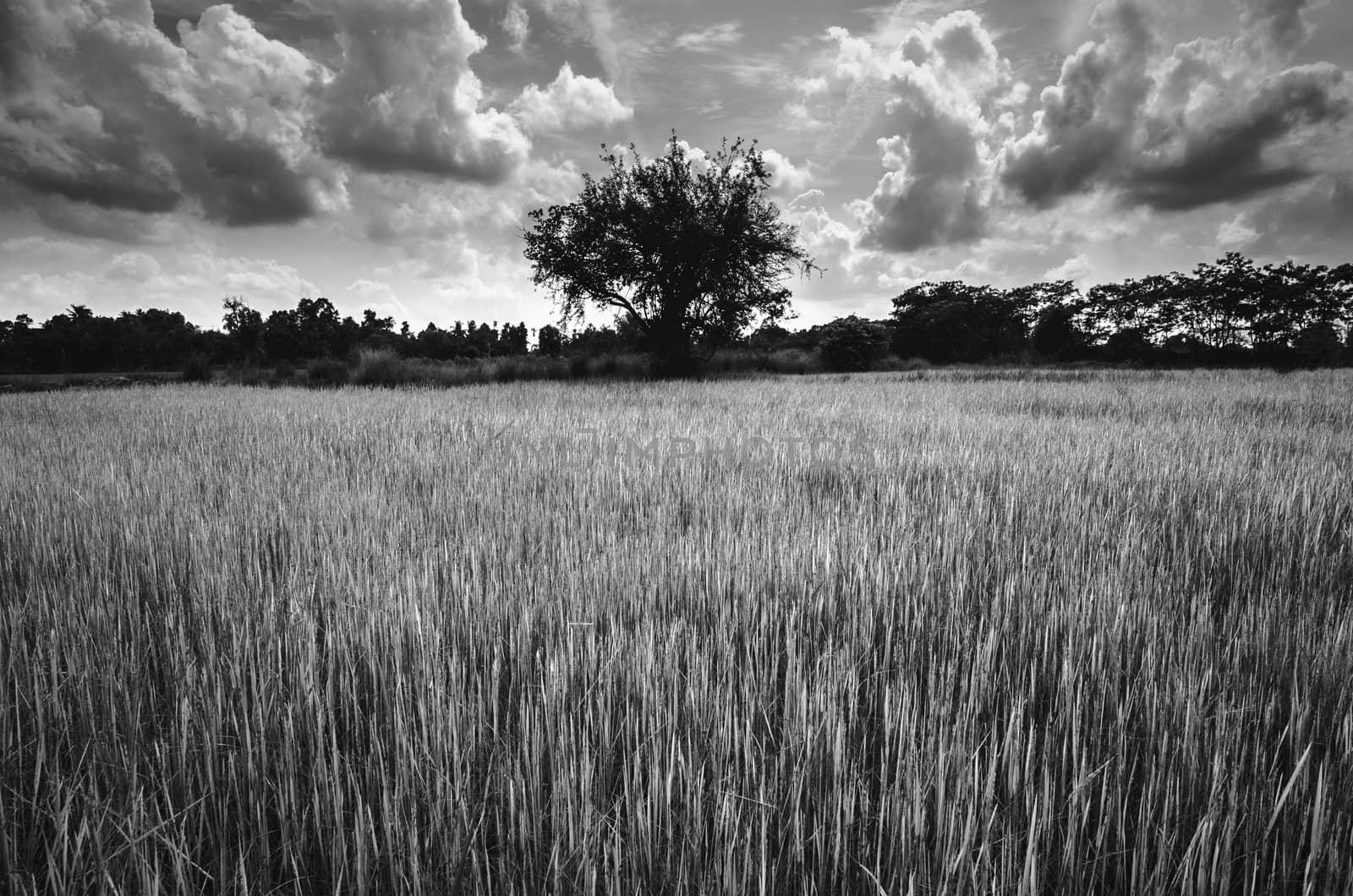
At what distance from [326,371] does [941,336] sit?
43.8 metres

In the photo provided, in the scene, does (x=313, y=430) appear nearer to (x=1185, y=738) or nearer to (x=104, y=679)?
(x=104, y=679)

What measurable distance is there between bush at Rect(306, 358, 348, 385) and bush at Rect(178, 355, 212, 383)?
3.04 metres

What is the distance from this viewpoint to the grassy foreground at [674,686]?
769 millimetres

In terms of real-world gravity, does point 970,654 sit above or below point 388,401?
below

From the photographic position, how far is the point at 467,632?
1438 mm

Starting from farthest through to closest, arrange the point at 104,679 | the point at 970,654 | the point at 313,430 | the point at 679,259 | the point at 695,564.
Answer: the point at 679,259, the point at 313,430, the point at 695,564, the point at 970,654, the point at 104,679

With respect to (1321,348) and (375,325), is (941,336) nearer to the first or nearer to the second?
(1321,348)

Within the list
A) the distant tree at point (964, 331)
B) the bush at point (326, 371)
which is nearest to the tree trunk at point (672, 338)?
the bush at point (326, 371)

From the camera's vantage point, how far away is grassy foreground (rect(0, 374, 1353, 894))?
2.52ft

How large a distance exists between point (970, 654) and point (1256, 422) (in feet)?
23.7

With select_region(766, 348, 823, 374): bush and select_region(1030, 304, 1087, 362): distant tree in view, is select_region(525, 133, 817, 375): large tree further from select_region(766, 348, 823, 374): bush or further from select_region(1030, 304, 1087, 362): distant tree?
select_region(1030, 304, 1087, 362): distant tree

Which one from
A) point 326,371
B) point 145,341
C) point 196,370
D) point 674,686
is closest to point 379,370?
point 326,371

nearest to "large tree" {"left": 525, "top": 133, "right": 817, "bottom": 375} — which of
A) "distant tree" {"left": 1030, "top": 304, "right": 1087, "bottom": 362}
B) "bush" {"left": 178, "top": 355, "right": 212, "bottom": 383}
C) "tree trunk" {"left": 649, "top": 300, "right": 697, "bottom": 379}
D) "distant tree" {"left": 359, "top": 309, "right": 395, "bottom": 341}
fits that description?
"tree trunk" {"left": 649, "top": 300, "right": 697, "bottom": 379}

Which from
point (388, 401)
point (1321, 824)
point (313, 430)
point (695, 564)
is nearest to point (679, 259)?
point (388, 401)
